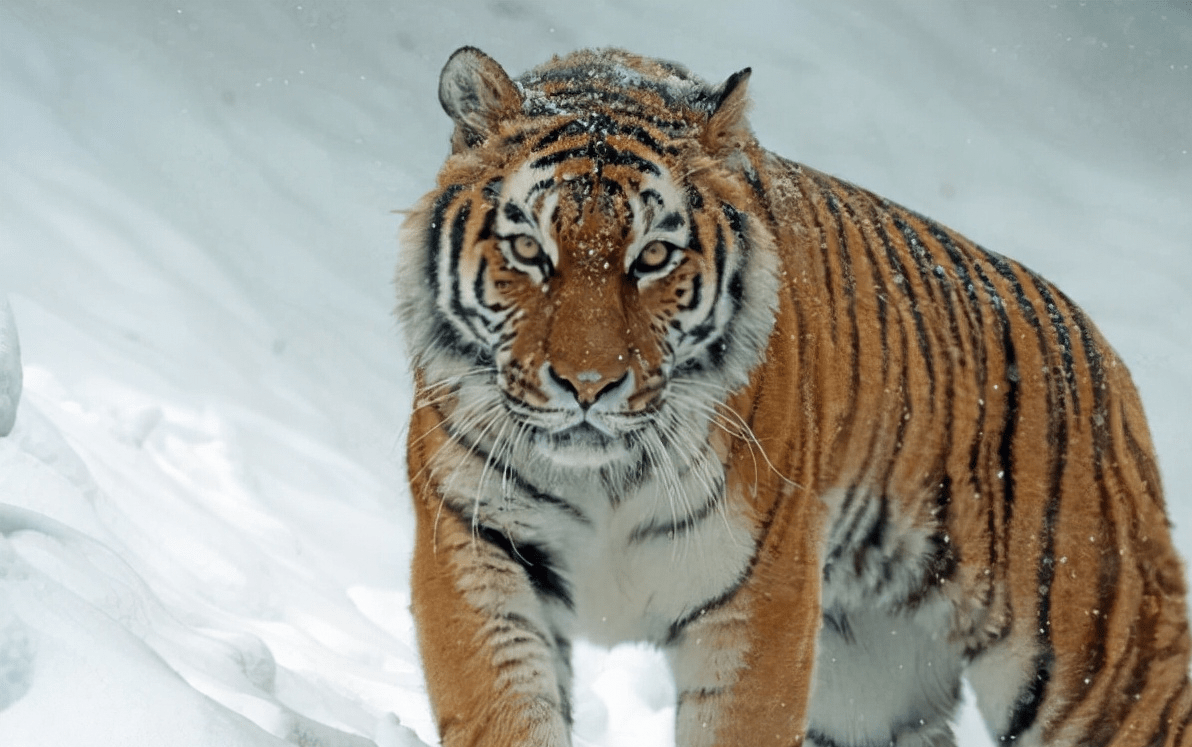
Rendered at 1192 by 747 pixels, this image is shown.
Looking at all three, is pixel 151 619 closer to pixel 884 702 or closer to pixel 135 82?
pixel 884 702

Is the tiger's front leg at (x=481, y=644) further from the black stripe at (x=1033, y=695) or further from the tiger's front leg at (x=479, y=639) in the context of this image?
the black stripe at (x=1033, y=695)

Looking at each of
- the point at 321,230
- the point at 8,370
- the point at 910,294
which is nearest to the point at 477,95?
the point at 910,294

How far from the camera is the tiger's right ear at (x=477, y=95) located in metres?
1.95

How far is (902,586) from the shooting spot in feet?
7.80

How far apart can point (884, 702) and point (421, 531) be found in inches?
45.5

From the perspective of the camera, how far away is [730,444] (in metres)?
2.01

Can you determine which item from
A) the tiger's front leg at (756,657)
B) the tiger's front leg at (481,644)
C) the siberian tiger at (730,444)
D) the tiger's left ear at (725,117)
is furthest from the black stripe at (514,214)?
the tiger's front leg at (756,657)

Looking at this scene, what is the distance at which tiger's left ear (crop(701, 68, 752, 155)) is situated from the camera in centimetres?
200

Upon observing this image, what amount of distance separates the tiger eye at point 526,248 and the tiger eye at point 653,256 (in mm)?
143

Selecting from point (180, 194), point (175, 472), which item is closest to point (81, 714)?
point (175, 472)

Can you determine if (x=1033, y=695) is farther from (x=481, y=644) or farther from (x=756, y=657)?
(x=481, y=644)

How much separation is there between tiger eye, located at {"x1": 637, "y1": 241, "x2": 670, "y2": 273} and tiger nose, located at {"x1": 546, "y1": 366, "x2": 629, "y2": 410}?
0.17 meters

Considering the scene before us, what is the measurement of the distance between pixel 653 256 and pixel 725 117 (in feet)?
0.96

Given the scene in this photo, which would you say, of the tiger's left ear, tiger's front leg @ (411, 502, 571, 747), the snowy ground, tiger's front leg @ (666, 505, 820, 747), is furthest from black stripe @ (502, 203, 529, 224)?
the snowy ground
